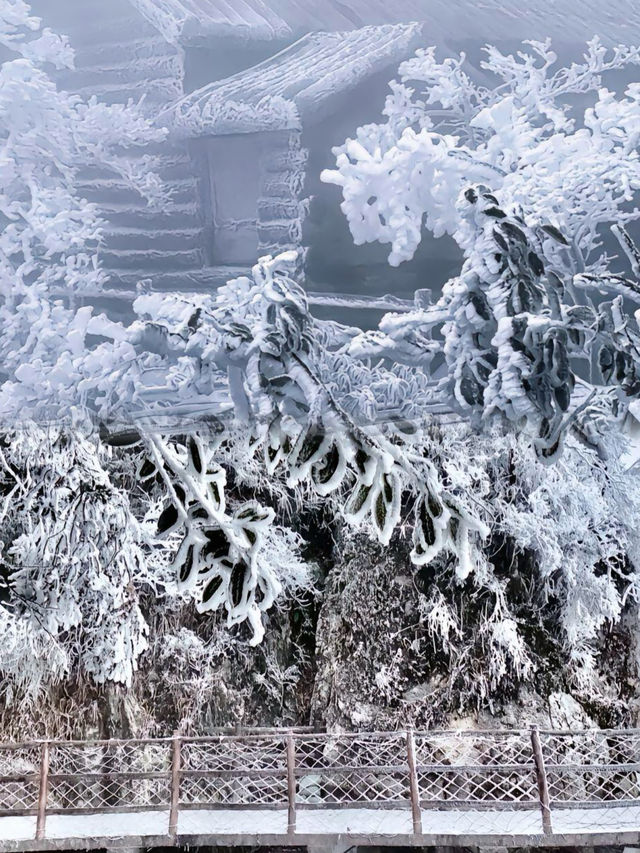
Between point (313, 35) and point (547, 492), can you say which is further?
point (547, 492)

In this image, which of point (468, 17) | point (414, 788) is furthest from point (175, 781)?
point (468, 17)

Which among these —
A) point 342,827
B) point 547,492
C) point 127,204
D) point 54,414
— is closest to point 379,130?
point 127,204

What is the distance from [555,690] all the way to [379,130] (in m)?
1.75

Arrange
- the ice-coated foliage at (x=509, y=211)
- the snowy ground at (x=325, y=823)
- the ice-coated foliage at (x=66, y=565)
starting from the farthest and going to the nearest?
the snowy ground at (x=325, y=823)
the ice-coated foliage at (x=66, y=565)
the ice-coated foliage at (x=509, y=211)

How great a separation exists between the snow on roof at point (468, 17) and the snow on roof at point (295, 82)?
11mm

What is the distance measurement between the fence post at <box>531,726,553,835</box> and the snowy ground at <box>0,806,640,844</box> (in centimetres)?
2

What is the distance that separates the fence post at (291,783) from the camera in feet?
6.48

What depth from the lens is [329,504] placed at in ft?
7.40

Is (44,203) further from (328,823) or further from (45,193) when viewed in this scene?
(328,823)

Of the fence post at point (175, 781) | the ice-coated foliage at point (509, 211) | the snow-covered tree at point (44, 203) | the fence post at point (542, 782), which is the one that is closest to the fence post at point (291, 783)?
the fence post at point (175, 781)

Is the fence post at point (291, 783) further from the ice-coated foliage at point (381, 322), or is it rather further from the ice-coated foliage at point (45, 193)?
the ice-coated foliage at point (45, 193)

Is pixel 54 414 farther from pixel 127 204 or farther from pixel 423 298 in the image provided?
pixel 423 298

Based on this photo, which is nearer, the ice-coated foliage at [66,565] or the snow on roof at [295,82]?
the snow on roof at [295,82]

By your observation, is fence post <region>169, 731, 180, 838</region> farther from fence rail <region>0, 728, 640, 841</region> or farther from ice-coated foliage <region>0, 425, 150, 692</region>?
ice-coated foliage <region>0, 425, 150, 692</region>
